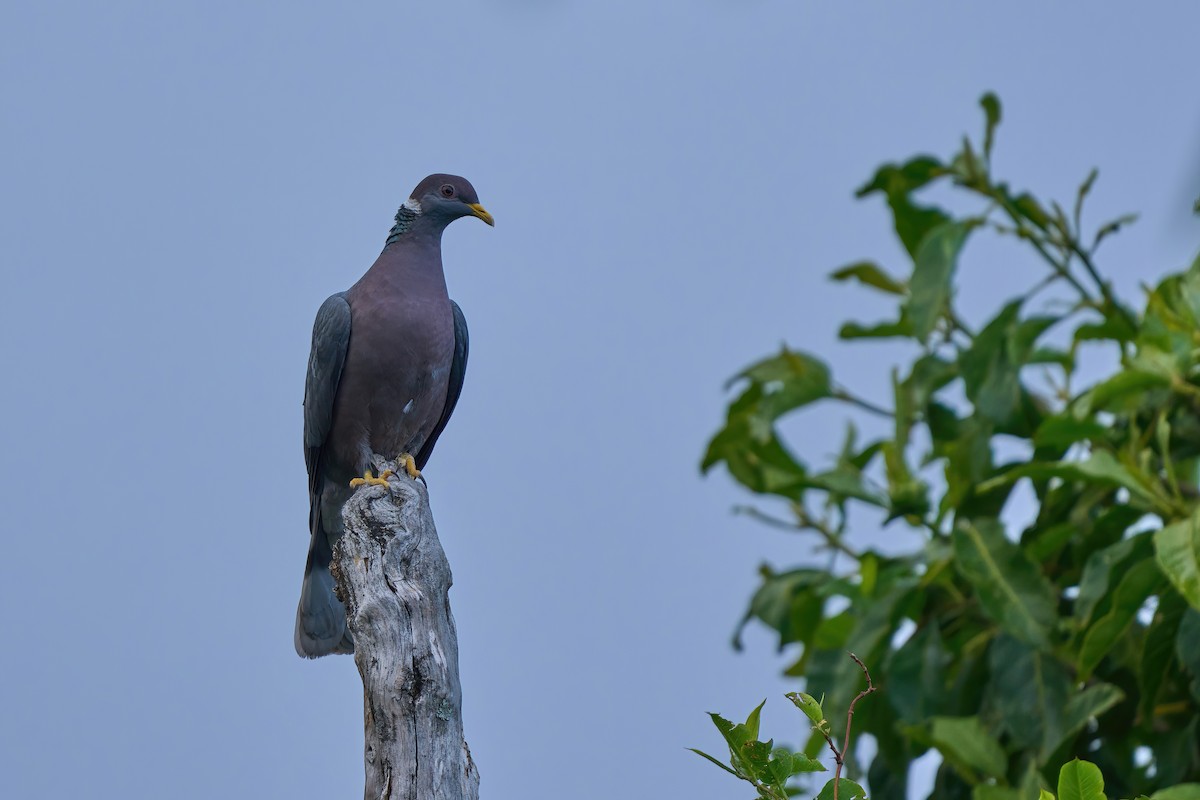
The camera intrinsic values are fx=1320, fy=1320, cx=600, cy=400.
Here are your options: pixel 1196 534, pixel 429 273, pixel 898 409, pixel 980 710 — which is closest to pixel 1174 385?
pixel 1196 534

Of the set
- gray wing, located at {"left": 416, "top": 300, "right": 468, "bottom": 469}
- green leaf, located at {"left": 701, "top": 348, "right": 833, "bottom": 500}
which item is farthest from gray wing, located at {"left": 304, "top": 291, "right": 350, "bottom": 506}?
green leaf, located at {"left": 701, "top": 348, "right": 833, "bottom": 500}

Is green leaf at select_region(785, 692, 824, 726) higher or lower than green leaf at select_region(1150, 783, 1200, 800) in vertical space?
higher

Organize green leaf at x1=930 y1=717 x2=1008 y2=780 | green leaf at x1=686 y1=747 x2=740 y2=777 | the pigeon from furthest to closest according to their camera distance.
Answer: the pigeon → green leaf at x1=930 y1=717 x2=1008 y2=780 → green leaf at x1=686 y1=747 x2=740 y2=777

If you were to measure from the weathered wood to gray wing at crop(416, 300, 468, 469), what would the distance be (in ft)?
4.53

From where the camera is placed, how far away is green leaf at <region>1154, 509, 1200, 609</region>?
370 cm

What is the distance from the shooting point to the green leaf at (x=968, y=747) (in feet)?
14.1

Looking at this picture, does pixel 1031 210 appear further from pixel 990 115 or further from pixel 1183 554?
pixel 1183 554

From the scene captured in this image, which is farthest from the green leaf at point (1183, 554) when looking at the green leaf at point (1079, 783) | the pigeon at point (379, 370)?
the pigeon at point (379, 370)

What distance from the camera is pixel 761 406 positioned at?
5336 mm

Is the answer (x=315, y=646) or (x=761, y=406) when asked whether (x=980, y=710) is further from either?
(x=315, y=646)

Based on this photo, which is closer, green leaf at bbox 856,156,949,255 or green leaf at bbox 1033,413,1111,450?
green leaf at bbox 1033,413,1111,450

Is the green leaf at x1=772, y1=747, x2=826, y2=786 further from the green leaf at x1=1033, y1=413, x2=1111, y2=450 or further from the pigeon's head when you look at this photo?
the pigeon's head

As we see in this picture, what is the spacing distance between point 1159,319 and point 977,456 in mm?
767

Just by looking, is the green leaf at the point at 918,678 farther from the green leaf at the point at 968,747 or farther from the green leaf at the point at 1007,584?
the green leaf at the point at 1007,584
